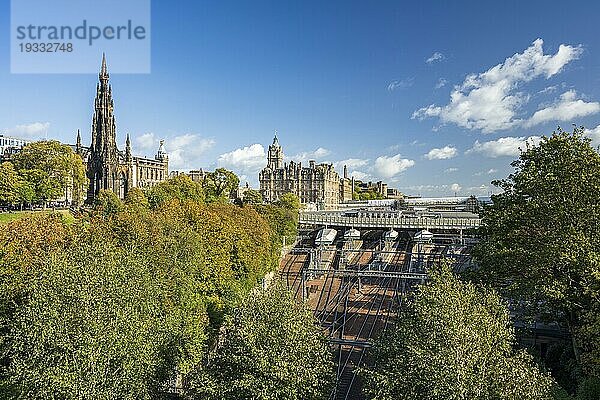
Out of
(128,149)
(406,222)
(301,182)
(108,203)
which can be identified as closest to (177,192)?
(108,203)

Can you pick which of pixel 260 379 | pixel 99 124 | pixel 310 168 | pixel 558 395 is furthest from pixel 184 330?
pixel 310 168

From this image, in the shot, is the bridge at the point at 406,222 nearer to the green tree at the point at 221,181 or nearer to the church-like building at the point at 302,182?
the green tree at the point at 221,181

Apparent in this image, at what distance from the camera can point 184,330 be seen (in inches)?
772

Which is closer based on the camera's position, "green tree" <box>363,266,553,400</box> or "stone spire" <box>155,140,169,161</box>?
"green tree" <box>363,266,553,400</box>

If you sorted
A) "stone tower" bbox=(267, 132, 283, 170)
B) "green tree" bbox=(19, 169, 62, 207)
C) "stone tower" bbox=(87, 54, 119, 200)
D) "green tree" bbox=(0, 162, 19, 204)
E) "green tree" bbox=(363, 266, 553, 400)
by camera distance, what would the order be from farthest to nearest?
"stone tower" bbox=(267, 132, 283, 170), "stone tower" bbox=(87, 54, 119, 200), "green tree" bbox=(19, 169, 62, 207), "green tree" bbox=(0, 162, 19, 204), "green tree" bbox=(363, 266, 553, 400)

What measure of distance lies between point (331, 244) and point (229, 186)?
23.9 m

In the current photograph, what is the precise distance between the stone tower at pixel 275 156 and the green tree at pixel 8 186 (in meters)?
78.5

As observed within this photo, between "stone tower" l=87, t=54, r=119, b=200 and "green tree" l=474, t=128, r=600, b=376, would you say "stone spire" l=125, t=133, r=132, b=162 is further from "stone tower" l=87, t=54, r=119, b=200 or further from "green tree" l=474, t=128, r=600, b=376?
"green tree" l=474, t=128, r=600, b=376

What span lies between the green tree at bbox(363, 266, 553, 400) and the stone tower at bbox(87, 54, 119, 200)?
56.0m

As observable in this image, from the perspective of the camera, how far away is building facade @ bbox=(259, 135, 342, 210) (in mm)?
114312

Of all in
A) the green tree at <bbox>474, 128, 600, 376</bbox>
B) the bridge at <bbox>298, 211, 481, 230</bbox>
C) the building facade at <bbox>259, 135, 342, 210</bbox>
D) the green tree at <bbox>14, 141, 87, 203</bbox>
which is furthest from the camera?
the building facade at <bbox>259, 135, 342, 210</bbox>

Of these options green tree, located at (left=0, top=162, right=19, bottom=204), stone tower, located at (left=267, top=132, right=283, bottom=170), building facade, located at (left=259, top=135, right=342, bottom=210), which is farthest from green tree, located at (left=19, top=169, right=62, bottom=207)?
stone tower, located at (left=267, top=132, right=283, bottom=170)

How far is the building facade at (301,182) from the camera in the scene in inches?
4500

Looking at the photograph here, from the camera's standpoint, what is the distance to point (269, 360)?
14.6 metres
